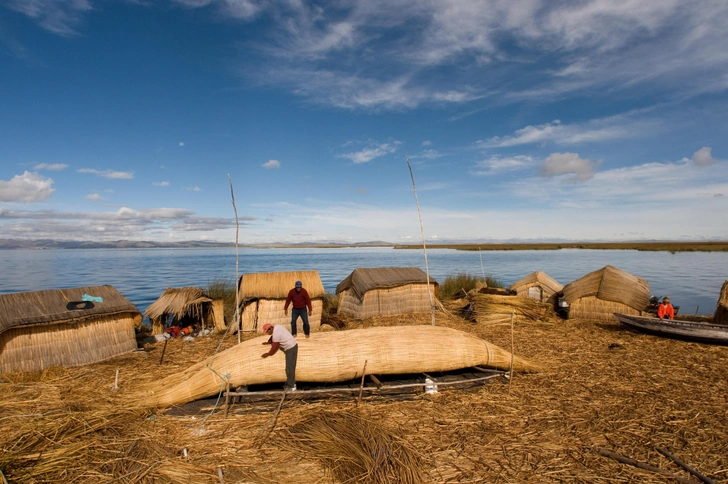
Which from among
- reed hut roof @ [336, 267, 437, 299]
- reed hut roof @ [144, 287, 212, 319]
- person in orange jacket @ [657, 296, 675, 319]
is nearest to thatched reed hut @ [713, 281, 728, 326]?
person in orange jacket @ [657, 296, 675, 319]

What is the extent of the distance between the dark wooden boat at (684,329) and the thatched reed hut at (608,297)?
2696 mm

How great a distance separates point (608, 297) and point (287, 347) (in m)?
14.1

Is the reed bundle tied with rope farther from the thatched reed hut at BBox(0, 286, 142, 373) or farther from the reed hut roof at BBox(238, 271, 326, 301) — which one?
the thatched reed hut at BBox(0, 286, 142, 373)

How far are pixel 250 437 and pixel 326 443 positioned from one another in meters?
1.24

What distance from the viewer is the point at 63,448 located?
522 cm

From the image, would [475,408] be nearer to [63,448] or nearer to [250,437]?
[250,437]

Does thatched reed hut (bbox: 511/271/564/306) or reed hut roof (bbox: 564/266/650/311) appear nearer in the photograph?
reed hut roof (bbox: 564/266/650/311)

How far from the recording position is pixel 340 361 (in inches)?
Result: 309

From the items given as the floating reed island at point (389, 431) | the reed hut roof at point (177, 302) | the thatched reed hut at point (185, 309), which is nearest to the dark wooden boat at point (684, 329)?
the floating reed island at point (389, 431)

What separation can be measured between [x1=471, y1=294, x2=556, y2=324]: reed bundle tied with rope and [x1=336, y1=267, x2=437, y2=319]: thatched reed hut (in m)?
2.34

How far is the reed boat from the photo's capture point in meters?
7.32

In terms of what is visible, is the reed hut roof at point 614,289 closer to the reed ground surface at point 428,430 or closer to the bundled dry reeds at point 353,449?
the reed ground surface at point 428,430

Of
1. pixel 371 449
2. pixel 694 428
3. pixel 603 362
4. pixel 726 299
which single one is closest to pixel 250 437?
→ pixel 371 449

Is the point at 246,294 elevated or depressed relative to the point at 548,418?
elevated
